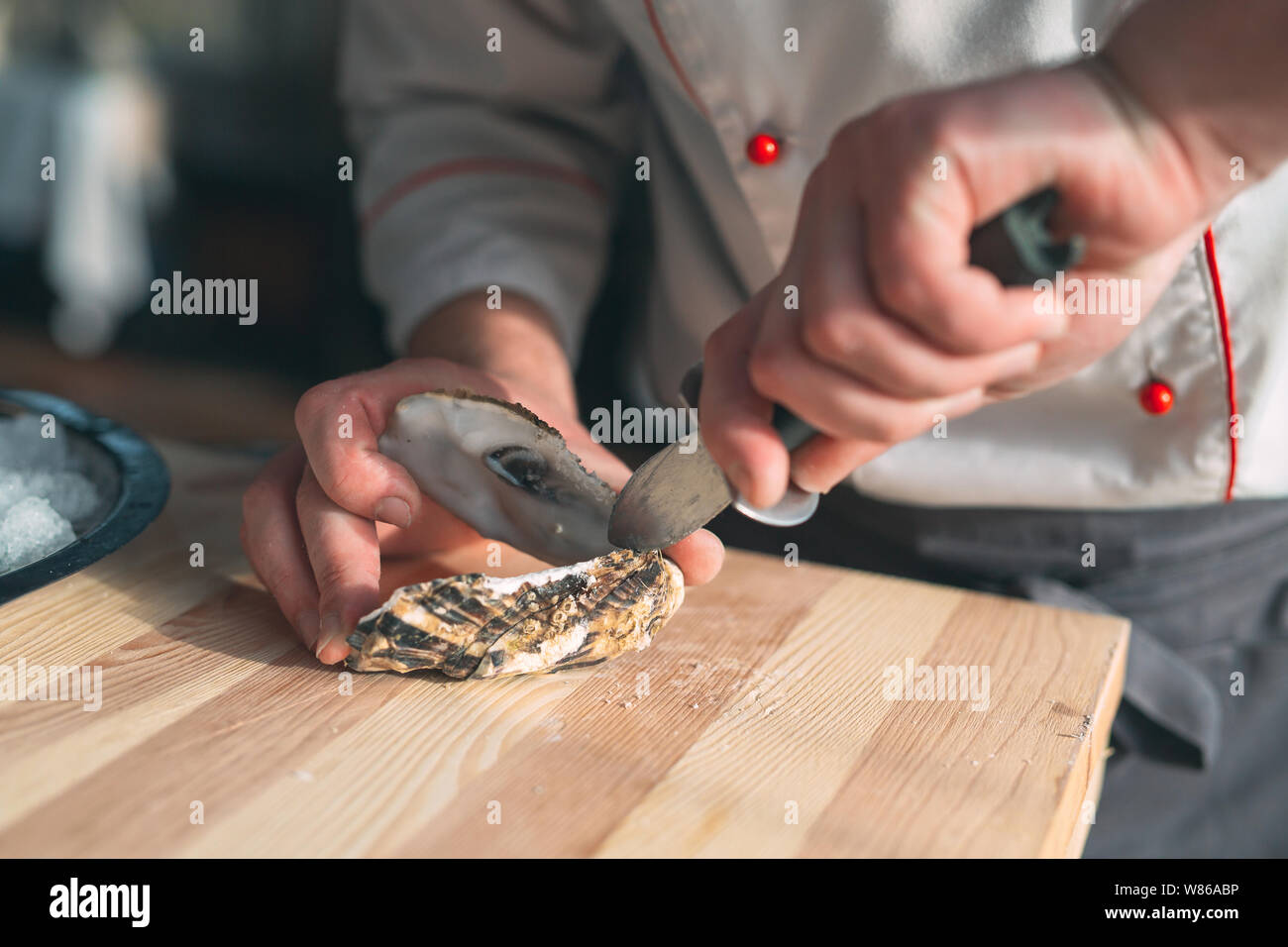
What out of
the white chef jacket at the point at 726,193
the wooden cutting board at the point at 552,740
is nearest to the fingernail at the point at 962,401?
the wooden cutting board at the point at 552,740

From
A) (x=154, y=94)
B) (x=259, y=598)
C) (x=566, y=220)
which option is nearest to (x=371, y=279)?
(x=566, y=220)

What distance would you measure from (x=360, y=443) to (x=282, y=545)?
0.35 ft

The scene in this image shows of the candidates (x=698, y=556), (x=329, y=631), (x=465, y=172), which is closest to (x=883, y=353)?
(x=698, y=556)

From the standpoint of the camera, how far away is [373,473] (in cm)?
83

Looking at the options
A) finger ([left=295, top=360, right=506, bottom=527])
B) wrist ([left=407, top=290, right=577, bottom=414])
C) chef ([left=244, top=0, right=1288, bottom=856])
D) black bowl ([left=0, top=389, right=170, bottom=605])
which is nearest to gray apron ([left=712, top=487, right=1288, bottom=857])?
chef ([left=244, top=0, right=1288, bottom=856])

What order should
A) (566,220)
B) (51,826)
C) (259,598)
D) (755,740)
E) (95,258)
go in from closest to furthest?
(51,826) < (755,740) < (259,598) < (566,220) < (95,258)

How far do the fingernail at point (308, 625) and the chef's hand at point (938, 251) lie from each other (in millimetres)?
340

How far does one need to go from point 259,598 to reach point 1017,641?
0.65 metres

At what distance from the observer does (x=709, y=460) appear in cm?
73

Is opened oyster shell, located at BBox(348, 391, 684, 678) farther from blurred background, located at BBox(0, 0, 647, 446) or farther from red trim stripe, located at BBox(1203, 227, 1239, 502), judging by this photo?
blurred background, located at BBox(0, 0, 647, 446)

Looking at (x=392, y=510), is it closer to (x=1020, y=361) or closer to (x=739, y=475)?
(x=739, y=475)

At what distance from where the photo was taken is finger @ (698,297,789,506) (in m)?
0.64

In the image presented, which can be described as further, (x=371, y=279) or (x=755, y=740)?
(x=371, y=279)
